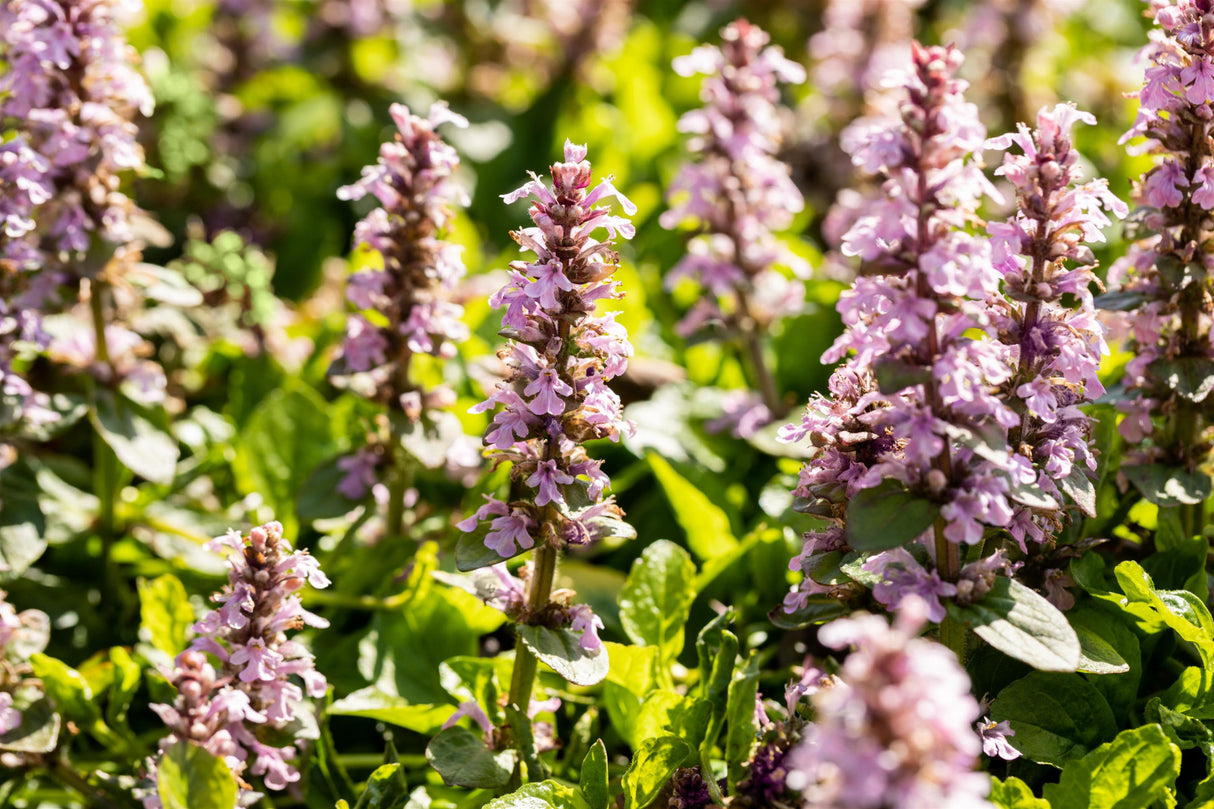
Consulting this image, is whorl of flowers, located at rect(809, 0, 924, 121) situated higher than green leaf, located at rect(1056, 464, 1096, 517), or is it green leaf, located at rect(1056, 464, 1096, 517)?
whorl of flowers, located at rect(809, 0, 924, 121)

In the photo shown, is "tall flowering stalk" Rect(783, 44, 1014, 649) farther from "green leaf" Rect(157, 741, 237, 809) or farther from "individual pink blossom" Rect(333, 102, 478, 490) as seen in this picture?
"green leaf" Rect(157, 741, 237, 809)

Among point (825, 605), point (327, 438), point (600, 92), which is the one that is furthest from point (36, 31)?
point (600, 92)

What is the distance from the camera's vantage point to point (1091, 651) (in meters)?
2.37

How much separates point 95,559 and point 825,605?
231 cm

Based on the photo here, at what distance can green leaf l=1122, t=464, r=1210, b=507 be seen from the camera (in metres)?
2.74

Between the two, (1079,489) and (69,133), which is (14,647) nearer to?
(69,133)

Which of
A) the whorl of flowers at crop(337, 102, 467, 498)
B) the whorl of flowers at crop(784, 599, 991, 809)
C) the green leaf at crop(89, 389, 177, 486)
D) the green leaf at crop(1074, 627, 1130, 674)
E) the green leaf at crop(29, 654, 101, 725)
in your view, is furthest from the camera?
the green leaf at crop(89, 389, 177, 486)

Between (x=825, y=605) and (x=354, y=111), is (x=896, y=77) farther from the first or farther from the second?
(x=354, y=111)

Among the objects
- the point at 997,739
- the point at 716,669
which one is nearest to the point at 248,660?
the point at 716,669

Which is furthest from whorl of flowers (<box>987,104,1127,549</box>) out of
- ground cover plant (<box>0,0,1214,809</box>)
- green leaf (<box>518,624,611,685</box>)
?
green leaf (<box>518,624,611,685</box>)

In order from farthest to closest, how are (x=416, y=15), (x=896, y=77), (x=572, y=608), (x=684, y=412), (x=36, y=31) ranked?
(x=416, y=15)
(x=684, y=412)
(x=36, y=31)
(x=572, y=608)
(x=896, y=77)

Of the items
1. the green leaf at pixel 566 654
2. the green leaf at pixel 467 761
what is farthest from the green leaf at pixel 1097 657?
the green leaf at pixel 467 761

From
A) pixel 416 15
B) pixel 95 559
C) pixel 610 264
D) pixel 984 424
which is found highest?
pixel 416 15

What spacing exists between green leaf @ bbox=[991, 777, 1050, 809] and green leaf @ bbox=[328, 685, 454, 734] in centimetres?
129
